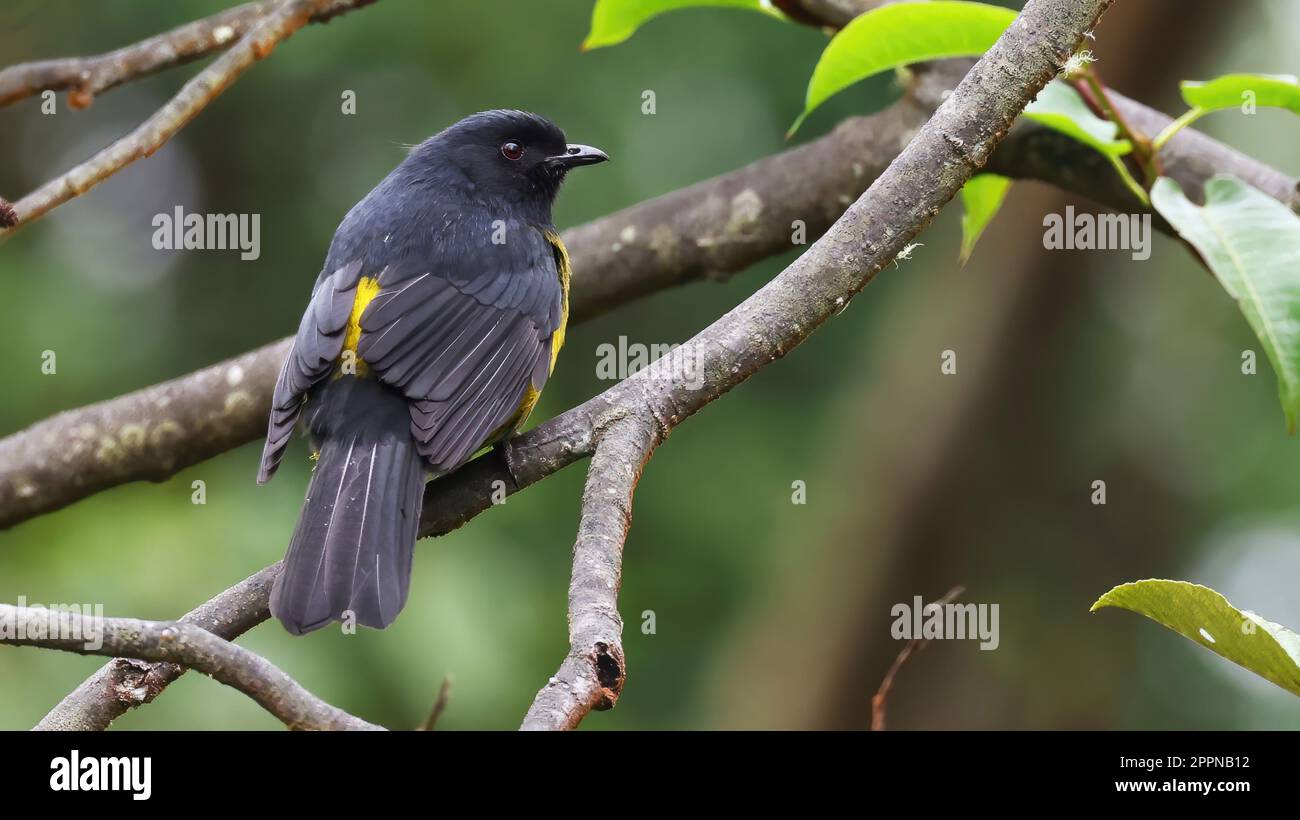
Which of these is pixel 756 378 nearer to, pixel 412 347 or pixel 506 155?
pixel 506 155

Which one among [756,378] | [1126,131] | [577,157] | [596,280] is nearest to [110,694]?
[596,280]

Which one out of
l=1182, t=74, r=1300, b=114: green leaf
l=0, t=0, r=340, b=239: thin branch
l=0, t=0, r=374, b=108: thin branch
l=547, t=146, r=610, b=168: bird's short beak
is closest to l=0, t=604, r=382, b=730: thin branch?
l=0, t=0, r=340, b=239: thin branch

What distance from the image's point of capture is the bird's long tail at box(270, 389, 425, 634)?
92.7 inches

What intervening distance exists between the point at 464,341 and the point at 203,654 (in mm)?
1626

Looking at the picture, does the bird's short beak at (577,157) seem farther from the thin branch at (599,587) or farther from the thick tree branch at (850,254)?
the thin branch at (599,587)

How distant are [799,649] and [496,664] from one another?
6.49 feet

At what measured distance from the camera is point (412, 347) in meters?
3.08

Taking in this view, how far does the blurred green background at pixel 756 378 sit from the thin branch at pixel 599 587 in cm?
279

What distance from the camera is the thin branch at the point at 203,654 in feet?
5.29

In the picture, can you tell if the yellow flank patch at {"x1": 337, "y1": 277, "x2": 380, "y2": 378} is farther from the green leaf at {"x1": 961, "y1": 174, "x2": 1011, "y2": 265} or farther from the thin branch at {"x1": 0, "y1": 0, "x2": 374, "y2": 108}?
the green leaf at {"x1": 961, "y1": 174, "x2": 1011, "y2": 265}

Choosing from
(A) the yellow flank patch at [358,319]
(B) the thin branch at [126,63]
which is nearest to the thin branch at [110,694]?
(A) the yellow flank patch at [358,319]

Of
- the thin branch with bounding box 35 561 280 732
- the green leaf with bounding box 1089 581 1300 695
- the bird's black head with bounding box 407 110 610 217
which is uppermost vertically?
the bird's black head with bounding box 407 110 610 217

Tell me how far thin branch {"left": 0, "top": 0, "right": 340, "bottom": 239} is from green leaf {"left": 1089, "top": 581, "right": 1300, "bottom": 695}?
80.3 inches

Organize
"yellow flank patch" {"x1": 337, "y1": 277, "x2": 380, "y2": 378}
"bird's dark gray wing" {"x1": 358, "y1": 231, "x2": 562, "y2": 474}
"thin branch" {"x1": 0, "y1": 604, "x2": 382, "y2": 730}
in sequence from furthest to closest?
"yellow flank patch" {"x1": 337, "y1": 277, "x2": 380, "y2": 378}, "bird's dark gray wing" {"x1": 358, "y1": 231, "x2": 562, "y2": 474}, "thin branch" {"x1": 0, "y1": 604, "x2": 382, "y2": 730}
